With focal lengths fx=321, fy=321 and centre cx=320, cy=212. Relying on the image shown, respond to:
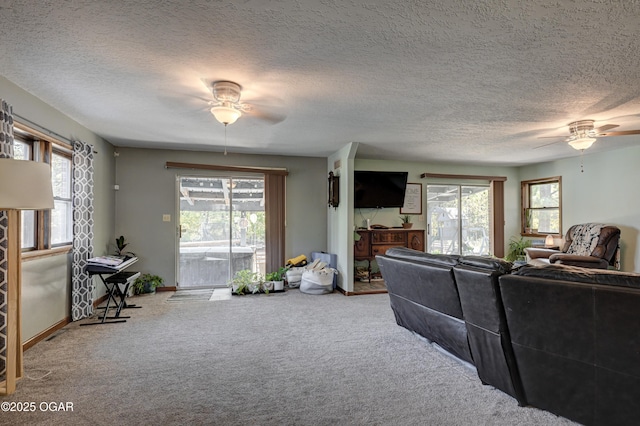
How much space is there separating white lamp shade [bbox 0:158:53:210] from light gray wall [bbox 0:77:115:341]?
1033 millimetres

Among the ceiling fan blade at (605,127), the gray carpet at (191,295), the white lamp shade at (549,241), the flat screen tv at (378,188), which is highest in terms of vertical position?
the ceiling fan blade at (605,127)

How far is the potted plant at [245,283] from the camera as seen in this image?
5113 mm

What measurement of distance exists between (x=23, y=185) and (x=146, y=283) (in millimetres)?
3387

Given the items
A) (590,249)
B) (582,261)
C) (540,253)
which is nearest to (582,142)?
(582,261)

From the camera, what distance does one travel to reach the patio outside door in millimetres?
5465

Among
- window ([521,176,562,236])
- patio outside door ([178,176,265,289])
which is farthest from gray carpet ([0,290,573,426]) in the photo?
window ([521,176,562,236])

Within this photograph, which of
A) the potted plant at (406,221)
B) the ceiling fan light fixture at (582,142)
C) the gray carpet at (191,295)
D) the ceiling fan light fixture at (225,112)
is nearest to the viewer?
the ceiling fan light fixture at (225,112)

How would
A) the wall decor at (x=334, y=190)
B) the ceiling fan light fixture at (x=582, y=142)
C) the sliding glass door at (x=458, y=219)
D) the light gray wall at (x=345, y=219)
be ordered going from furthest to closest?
the sliding glass door at (x=458, y=219)
the wall decor at (x=334, y=190)
the light gray wall at (x=345, y=219)
the ceiling fan light fixture at (x=582, y=142)

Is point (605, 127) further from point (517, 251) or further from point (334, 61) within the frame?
point (334, 61)

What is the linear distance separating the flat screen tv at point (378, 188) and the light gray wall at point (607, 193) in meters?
2.99

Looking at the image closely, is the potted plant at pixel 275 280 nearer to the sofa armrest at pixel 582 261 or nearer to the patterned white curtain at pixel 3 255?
the patterned white curtain at pixel 3 255

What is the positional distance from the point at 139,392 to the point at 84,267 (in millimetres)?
2268

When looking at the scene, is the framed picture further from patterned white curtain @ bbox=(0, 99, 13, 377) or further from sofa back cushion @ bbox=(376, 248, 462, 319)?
patterned white curtain @ bbox=(0, 99, 13, 377)

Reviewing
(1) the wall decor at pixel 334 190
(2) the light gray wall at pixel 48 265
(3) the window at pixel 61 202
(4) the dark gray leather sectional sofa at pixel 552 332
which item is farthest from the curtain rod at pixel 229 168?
(4) the dark gray leather sectional sofa at pixel 552 332
